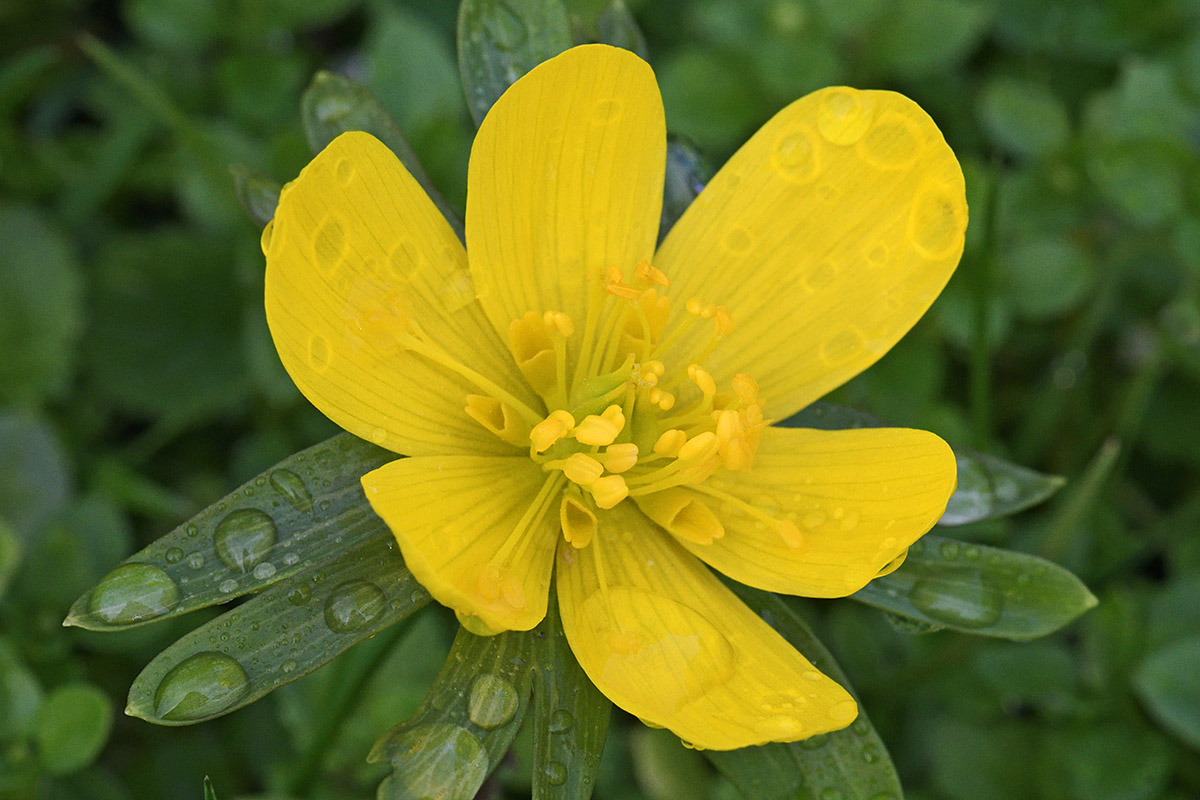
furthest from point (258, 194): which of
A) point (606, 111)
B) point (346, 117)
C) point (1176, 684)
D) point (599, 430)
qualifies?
point (1176, 684)

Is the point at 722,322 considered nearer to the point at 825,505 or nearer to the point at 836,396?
the point at 825,505

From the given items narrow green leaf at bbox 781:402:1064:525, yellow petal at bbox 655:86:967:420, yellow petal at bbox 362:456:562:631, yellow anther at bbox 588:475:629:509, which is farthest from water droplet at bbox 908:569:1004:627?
yellow petal at bbox 362:456:562:631

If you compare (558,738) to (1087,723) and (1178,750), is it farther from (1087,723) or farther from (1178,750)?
(1178,750)

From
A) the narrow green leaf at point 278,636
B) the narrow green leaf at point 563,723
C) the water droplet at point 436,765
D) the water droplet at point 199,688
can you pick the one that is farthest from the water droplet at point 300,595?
the narrow green leaf at point 563,723

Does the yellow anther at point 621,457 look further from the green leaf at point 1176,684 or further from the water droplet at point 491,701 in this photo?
the green leaf at point 1176,684

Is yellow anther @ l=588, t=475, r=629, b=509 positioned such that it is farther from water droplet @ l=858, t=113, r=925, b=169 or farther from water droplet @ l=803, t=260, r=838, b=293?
water droplet @ l=858, t=113, r=925, b=169

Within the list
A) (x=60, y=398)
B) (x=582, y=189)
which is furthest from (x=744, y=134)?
(x=60, y=398)
